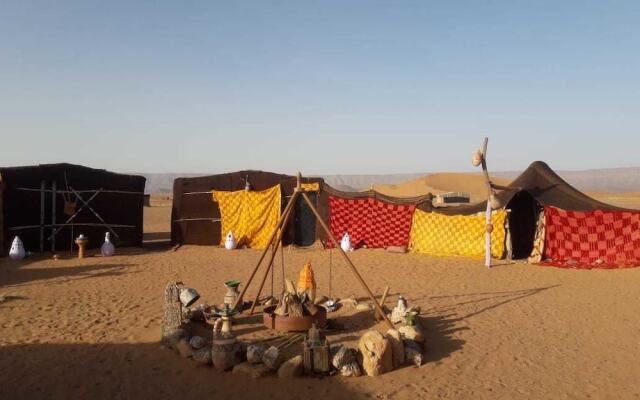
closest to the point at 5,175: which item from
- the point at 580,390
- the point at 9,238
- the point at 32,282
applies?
the point at 9,238

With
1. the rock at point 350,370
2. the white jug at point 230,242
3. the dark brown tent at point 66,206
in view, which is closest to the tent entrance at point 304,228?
the white jug at point 230,242

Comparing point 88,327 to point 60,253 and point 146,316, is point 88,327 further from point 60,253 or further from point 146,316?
point 60,253

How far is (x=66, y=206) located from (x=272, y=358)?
420 inches

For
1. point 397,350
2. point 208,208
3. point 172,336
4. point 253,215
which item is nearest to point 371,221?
point 253,215

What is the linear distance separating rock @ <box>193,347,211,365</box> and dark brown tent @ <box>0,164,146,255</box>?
9.62 m

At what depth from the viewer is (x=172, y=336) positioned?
19.8 ft

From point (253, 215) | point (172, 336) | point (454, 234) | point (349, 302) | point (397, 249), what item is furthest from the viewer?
point (253, 215)

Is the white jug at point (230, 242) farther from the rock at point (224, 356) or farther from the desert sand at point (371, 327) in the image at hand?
the rock at point (224, 356)

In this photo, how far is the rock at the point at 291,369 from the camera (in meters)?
5.23

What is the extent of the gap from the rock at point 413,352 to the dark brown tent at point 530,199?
26.7 feet

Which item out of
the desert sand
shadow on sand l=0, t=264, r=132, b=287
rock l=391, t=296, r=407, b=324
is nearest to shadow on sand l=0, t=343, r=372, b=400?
the desert sand

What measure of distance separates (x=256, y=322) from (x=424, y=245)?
8178 mm

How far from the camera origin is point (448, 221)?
13.9m

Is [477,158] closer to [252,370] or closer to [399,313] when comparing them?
[399,313]
